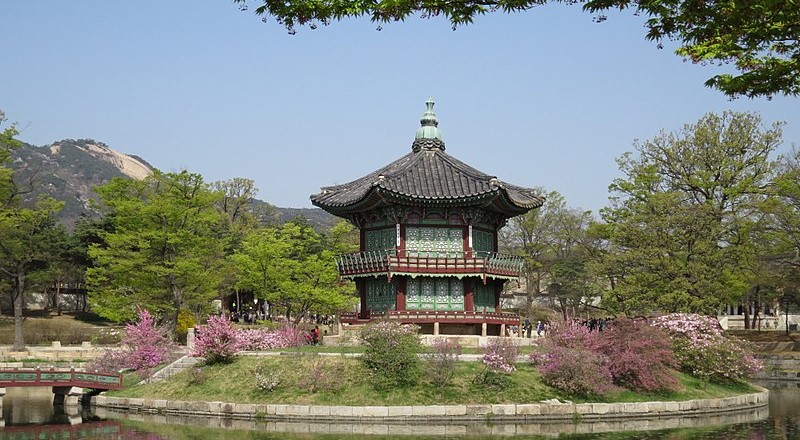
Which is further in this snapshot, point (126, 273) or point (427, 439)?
point (126, 273)

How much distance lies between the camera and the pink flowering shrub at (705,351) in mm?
39062

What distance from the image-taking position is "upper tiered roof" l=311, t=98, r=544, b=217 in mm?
44906

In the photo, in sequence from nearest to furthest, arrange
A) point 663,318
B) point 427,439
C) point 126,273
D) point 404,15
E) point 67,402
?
point 404,15
point 427,439
point 67,402
point 663,318
point 126,273

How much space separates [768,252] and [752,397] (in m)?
22.4

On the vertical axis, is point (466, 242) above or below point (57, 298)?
above

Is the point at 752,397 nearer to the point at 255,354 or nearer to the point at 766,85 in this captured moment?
the point at 255,354

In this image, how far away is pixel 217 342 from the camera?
37656 millimetres

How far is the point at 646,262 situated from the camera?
51781mm

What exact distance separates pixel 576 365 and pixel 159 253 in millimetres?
32289

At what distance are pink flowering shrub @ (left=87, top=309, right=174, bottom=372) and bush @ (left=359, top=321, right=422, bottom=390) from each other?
11.0m

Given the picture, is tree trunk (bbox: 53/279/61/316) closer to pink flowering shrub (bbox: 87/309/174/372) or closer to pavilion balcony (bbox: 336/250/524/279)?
pink flowering shrub (bbox: 87/309/174/372)

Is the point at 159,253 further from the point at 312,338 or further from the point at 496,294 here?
the point at 496,294

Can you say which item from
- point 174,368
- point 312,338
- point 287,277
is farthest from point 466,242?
point 287,277

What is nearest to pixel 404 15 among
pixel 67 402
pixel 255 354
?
pixel 255 354
